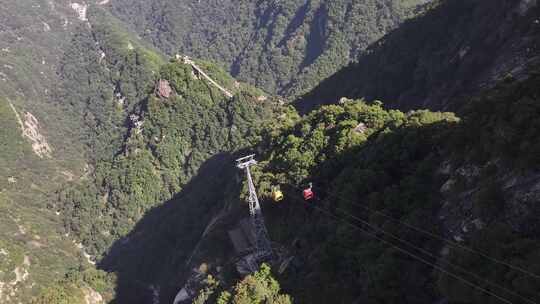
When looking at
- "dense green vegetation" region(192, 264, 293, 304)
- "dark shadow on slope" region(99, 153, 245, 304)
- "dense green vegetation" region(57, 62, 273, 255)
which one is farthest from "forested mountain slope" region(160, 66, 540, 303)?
"dense green vegetation" region(57, 62, 273, 255)

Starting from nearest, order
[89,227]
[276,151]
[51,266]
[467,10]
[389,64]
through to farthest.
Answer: [276,151] < [467,10] < [389,64] < [51,266] < [89,227]

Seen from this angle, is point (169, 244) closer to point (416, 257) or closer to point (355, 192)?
point (355, 192)

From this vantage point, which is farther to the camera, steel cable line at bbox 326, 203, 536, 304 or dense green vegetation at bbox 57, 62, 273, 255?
dense green vegetation at bbox 57, 62, 273, 255

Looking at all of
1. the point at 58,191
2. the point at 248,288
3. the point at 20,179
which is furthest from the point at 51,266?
the point at 248,288

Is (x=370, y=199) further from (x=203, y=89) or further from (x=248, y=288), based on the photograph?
(x=203, y=89)

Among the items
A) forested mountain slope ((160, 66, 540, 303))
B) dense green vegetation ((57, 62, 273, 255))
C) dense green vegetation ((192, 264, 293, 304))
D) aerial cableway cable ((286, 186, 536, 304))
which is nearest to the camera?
aerial cableway cable ((286, 186, 536, 304))

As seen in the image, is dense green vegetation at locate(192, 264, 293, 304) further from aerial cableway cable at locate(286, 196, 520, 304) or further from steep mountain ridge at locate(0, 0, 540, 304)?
aerial cableway cable at locate(286, 196, 520, 304)

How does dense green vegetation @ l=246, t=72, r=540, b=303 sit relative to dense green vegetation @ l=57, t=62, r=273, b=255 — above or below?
below
